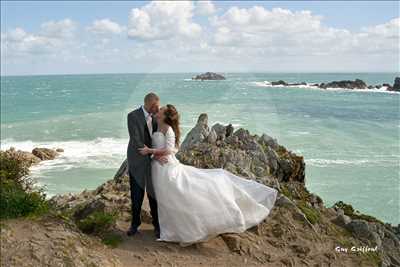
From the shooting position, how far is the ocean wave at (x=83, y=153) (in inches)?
1229

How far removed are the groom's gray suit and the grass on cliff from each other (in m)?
1.51

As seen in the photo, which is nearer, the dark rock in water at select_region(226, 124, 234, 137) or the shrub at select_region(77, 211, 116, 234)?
the shrub at select_region(77, 211, 116, 234)

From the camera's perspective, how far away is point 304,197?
14.4 m

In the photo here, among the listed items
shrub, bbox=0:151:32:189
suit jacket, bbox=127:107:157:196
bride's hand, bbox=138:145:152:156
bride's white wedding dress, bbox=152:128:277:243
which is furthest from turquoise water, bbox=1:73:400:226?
shrub, bbox=0:151:32:189

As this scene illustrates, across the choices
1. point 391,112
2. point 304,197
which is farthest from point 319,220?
point 391,112

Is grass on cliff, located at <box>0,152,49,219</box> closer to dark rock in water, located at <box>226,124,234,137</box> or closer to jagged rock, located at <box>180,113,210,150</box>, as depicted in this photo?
jagged rock, located at <box>180,113,210,150</box>

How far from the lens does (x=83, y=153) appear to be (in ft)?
117

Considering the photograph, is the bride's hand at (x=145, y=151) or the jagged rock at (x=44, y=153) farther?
the jagged rock at (x=44, y=153)

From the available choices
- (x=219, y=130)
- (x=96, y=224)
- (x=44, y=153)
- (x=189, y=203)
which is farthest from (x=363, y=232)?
(x=44, y=153)

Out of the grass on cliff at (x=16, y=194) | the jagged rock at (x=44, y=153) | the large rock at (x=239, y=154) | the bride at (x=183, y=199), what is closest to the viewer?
the grass on cliff at (x=16, y=194)

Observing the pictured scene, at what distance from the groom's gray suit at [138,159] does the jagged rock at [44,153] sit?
29.0 m

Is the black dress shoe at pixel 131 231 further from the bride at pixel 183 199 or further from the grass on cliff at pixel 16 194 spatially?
the grass on cliff at pixel 16 194

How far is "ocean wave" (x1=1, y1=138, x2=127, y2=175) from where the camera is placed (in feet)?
102

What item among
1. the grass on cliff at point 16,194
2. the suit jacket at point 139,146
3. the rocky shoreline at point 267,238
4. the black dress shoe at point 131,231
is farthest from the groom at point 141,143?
the grass on cliff at point 16,194
